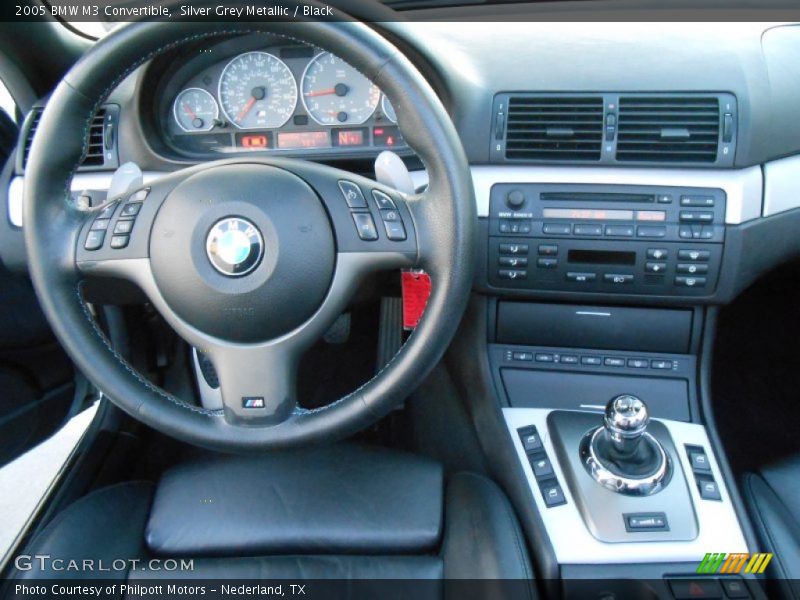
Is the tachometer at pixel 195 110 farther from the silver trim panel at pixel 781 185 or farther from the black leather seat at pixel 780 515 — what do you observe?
the black leather seat at pixel 780 515

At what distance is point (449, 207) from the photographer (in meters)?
1.02

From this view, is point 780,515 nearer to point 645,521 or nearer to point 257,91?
point 645,521

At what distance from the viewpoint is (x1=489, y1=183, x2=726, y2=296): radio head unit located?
1382 millimetres

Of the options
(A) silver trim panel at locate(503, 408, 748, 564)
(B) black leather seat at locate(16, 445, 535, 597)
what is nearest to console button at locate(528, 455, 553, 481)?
(A) silver trim panel at locate(503, 408, 748, 564)

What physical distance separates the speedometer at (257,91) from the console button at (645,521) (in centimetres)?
104

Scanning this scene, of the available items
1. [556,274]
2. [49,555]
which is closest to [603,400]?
[556,274]

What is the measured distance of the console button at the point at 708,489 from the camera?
4.42 ft

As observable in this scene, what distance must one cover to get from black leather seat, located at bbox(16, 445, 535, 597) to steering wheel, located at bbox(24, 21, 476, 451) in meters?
0.27

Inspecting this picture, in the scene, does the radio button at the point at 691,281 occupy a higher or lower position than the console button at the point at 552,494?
higher

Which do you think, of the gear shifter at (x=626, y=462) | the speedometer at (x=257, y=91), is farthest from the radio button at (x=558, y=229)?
the speedometer at (x=257, y=91)

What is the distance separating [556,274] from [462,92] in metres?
0.41

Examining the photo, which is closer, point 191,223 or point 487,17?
point 191,223

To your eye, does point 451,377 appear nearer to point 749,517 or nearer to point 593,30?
point 749,517

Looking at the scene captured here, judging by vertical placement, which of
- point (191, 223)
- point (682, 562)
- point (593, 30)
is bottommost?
point (682, 562)
